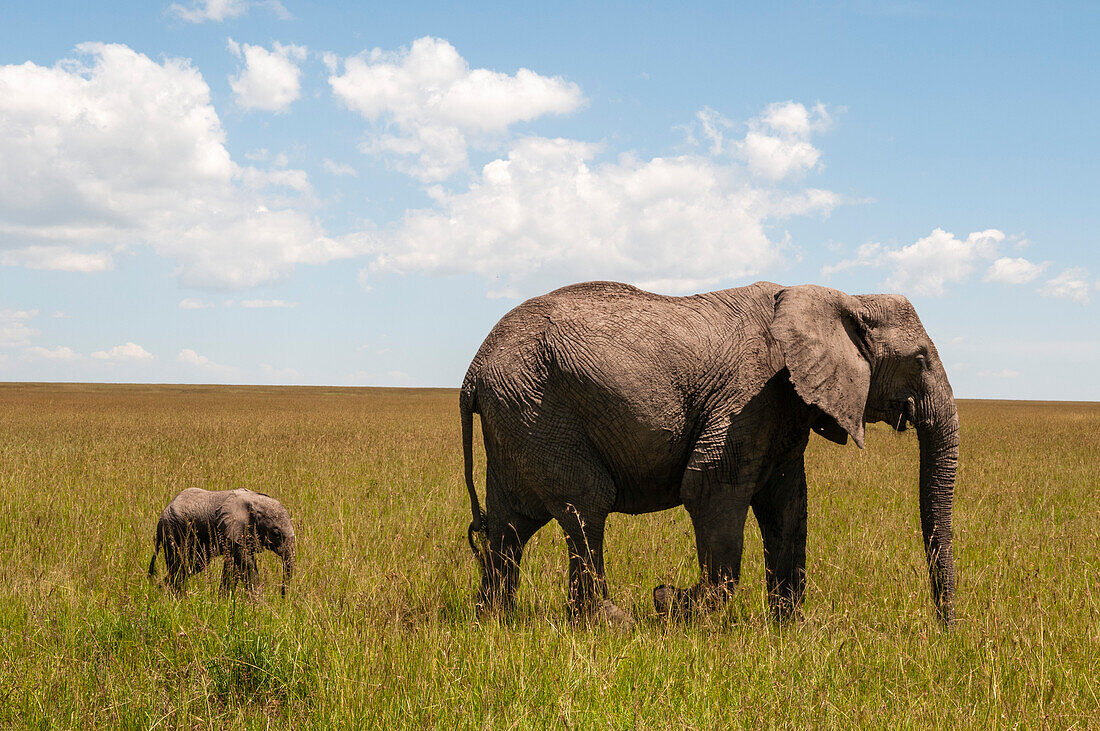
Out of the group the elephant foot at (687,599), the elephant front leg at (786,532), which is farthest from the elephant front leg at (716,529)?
the elephant front leg at (786,532)

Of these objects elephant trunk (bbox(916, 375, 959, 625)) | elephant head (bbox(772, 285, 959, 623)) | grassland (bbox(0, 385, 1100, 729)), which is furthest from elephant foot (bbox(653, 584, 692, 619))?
elephant trunk (bbox(916, 375, 959, 625))

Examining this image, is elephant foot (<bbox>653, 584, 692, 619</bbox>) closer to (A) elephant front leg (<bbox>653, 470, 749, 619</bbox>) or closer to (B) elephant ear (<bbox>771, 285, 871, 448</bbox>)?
(A) elephant front leg (<bbox>653, 470, 749, 619</bbox>)

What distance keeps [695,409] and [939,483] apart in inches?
72.4

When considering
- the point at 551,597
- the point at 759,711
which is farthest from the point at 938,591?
the point at 551,597

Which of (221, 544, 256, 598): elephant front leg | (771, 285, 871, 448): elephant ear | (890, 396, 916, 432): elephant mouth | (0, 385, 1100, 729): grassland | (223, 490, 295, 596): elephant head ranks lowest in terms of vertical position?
(0, 385, 1100, 729): grassland

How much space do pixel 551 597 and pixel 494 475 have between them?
3.12 ft

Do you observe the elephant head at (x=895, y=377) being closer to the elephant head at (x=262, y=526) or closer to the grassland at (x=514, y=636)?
the grassland at (x=514, y=636)

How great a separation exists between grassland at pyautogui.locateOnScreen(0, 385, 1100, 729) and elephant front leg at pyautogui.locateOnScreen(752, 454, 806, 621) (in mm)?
204

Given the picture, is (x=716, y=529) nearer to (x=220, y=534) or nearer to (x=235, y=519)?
(x=235, y=519)

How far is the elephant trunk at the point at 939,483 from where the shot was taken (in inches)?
182

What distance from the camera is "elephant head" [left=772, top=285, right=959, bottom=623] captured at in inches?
169

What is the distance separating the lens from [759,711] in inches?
121

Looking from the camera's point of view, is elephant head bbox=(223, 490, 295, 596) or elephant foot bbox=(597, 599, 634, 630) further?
elephant head bbox=(223, 490, 295, 596)

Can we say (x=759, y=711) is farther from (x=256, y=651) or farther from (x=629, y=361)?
(x=256, y=651)
